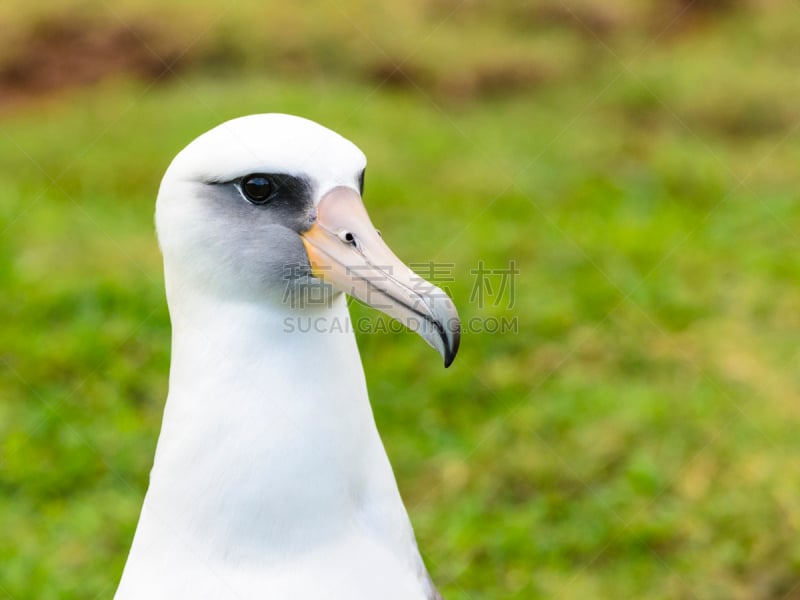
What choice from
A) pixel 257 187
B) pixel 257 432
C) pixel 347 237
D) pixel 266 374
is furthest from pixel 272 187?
pixel 257 432

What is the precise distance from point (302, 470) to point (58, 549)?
2.16m

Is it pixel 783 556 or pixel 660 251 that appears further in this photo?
pixel 660 251

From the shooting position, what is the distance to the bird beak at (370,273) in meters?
1.94

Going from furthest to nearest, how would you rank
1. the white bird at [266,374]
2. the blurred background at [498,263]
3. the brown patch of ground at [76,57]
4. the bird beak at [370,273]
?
1. the brown patch of ground at [76,57]
2. the blurred background at [498,263]
3. the white bird at [266,374]
4. the bird beak at [370,273]

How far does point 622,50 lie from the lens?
8312 mm

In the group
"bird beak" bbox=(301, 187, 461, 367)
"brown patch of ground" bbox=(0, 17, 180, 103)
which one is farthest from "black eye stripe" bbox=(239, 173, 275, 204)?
"brown patch of ground" bbox=(0, 17, 180, 103)

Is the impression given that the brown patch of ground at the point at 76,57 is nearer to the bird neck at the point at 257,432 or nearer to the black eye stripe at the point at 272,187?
the black eye stripe at the point at 272,187

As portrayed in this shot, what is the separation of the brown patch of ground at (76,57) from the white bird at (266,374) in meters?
6.00

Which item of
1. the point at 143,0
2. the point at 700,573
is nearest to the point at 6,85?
the point at 143,0

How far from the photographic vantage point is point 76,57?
26.4 feet

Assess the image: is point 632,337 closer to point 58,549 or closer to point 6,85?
point 58,549

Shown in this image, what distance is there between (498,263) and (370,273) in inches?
137

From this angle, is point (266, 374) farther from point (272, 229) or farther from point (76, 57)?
point (76, 57)

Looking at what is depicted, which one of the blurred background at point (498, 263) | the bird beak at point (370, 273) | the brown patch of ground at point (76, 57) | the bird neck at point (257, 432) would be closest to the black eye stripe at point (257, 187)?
the bird beak at point (370, 273)
